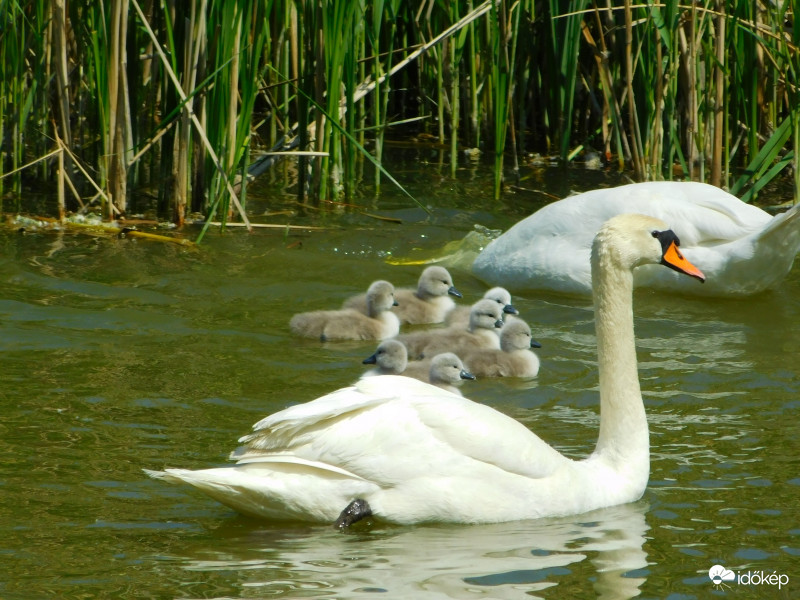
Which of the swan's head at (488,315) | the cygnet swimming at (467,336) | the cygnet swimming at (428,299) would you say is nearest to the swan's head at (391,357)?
the cygnet swimming at (467,336)

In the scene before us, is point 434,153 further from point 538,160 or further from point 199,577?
point 199,577

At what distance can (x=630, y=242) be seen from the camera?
15.1 ft

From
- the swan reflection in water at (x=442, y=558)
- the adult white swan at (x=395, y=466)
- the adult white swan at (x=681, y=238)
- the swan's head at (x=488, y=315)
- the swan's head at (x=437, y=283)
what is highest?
the adult white swan at (x=681, y=238)

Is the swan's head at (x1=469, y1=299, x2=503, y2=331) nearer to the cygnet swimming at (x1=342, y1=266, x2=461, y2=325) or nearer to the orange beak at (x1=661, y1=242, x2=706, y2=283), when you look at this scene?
the cygnet swimming at (x1=342, y1=266, x2=461, y2=325)

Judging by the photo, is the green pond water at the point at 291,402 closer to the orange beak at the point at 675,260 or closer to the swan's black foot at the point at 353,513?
the swan's black foot at the point at 353,513

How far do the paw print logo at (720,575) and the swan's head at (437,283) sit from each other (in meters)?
3.57

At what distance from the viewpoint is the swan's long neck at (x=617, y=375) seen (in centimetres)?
439

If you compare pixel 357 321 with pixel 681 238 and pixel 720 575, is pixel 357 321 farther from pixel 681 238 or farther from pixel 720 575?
pixel 720 575

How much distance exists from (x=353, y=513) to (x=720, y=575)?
1130 mm

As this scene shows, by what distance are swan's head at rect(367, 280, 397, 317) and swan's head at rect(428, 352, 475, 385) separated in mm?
988

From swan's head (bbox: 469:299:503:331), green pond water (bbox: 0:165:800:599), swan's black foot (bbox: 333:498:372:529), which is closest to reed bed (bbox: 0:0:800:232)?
green pond water (bbox: 0:165:800:599)

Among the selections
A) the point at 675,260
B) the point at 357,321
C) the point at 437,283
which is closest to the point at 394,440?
the point at 675,260

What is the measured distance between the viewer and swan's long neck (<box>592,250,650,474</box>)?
4.39m

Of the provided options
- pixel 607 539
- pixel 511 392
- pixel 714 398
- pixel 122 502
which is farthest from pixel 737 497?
pixel 122 502
